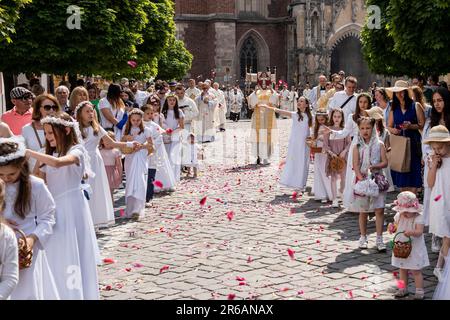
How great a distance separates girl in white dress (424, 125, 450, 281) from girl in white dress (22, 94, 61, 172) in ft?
12.9

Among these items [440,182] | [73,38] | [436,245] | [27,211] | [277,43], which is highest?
[277,43]

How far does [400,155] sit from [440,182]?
3208 mm

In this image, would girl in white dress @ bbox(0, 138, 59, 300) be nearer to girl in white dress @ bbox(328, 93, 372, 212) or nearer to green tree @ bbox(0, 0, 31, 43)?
green tree @ bbox(0, 0, 31, 43)

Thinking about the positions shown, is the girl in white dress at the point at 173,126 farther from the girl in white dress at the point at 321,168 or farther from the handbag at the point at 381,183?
the handbag at the point at 381,183

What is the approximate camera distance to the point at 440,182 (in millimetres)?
6965

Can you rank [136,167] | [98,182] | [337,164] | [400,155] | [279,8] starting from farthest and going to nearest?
[279,8] < [337,164] < [136,167] < [400,155] < [98,182]

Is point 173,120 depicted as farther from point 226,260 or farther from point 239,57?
point 239,57

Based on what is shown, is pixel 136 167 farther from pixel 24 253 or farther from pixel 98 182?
pixel 24 253

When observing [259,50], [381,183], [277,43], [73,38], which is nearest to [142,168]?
[381,183]

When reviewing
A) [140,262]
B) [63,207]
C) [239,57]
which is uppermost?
[239,57]

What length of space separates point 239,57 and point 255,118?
30.2 m

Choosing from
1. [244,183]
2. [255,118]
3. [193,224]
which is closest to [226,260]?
[193,224]

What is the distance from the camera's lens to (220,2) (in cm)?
4559

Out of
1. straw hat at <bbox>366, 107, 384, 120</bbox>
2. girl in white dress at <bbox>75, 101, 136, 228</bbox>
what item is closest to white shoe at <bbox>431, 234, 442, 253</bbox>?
straw hat at <bbox>366, 107, 384, 120</bbox>
